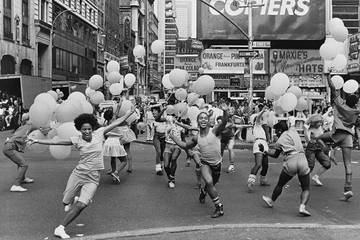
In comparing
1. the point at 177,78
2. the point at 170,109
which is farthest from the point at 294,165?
the point at 177,78

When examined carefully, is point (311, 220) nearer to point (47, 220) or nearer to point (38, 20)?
point (47, 220)

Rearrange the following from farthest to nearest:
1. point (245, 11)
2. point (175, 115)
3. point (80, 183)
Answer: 1. point (245, 11)
2. point (175, 115)
3. point (80, 183)

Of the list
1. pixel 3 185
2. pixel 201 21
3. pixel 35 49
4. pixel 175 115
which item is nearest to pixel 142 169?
pixel 175 115

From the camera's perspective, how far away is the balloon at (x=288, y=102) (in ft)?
28.5

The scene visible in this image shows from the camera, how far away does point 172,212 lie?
734 cm

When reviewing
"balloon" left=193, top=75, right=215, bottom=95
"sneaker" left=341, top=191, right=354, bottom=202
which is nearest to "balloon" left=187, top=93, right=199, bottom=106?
"balloon" left=193, top=75, right=215, bottom=95

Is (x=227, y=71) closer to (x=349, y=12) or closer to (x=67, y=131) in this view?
(x=67, y=131)

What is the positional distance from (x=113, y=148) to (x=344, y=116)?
4.25 meters

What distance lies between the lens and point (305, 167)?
7121 millimetres

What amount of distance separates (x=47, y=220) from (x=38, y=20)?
132 ft

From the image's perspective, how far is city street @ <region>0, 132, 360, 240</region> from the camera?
603 cm

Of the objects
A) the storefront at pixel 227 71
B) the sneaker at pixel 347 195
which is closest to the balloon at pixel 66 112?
the sneaker at pixel 347 195

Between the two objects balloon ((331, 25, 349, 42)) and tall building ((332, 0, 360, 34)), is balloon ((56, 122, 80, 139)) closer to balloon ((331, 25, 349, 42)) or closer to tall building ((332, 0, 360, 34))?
balloon ((331, 25, 349, 42))

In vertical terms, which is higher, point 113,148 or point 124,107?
point 124,107
